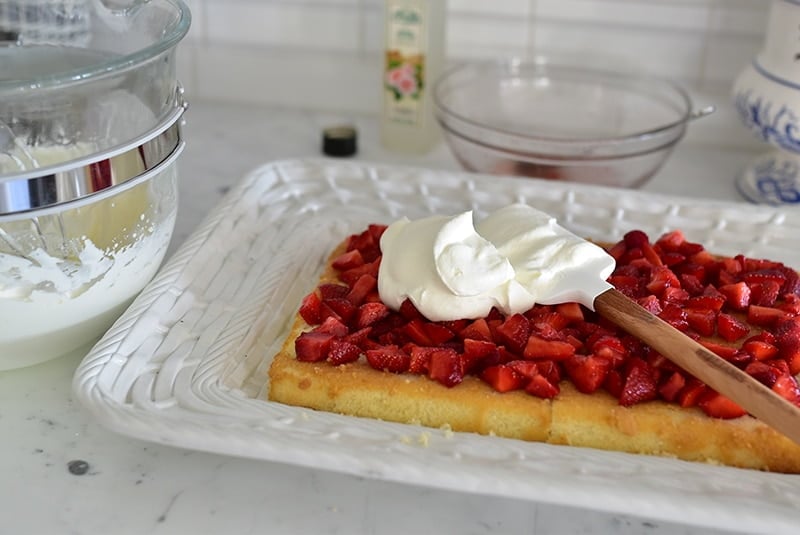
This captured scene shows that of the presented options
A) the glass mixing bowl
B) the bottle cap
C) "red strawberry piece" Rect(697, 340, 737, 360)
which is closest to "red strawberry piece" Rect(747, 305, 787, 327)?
"red strawberry piece" Rect(697, 340, 737, 360)

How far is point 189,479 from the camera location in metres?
1.04

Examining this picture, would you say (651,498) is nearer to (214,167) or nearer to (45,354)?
(45,354)

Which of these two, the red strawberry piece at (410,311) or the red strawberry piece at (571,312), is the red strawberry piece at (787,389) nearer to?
the red strawberry piece at (571,312)

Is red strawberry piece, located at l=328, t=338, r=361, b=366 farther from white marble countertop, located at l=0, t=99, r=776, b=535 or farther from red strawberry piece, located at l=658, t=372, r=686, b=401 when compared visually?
red strawberry piece, located at l=658, t=372, r=686, b=401

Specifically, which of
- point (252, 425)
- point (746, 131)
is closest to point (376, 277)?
point (252, 425)

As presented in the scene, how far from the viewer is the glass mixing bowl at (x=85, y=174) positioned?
41.4 inches

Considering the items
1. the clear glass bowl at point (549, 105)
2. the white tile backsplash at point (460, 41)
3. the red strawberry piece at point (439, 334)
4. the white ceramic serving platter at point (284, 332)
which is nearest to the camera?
the white ceramic serving platter at point (284, 332)

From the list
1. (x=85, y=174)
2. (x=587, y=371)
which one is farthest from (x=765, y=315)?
(x=85, y=174)

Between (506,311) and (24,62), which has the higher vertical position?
(24,62)

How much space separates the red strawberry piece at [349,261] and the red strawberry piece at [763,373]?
52 cm

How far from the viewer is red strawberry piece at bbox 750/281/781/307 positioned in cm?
121

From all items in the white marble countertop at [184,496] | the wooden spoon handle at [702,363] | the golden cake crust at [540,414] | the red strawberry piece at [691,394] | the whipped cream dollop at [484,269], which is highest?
the whipped cream dollop at [484,269]

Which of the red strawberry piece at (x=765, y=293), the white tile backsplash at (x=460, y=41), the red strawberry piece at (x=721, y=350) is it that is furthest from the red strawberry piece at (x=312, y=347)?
the white tile backsplash at (x=460, y=41)

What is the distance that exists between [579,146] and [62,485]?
955mm
